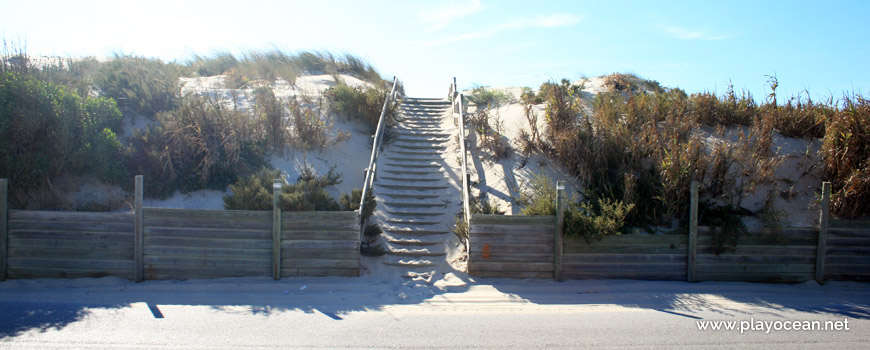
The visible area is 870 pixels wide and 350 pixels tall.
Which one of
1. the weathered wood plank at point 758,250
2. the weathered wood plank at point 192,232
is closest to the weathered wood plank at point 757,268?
the weathered wood plank at point 758,250

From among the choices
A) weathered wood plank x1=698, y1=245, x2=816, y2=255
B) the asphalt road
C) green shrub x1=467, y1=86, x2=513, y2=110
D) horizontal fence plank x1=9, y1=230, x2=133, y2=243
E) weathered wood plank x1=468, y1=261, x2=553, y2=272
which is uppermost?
green shrub x1=467, y1=86, x2=513, y2=110

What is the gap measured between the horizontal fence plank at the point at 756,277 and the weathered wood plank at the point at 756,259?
21 centimetres

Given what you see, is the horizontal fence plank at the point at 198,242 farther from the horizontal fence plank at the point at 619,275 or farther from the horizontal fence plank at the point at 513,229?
the horizontal fence plank at the point at 619,275

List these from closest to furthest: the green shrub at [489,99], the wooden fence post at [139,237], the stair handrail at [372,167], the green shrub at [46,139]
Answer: the wooden fence post at [139,237]
the stair handrail at [372,167]
the green shrub at [46,139]
the green shrub at [489,99]

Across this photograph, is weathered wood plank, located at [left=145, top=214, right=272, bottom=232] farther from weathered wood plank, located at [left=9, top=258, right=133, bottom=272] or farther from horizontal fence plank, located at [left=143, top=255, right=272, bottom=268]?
weathered wood plank, located at [left=9, top=258, right=133, bottom=272]

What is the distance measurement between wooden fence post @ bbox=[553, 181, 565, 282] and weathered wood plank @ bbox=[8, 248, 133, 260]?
7.03 meters

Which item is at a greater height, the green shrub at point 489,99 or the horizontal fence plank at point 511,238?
the green shrub at point 489,99

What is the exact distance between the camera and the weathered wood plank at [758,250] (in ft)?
28.5

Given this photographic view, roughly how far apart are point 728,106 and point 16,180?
52.3 ft

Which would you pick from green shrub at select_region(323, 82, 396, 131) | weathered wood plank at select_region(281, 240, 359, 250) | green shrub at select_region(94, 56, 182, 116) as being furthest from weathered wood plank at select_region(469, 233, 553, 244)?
green shrub at select_region(94, 56, 182, 116)

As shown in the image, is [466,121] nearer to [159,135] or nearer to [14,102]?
[159,135]

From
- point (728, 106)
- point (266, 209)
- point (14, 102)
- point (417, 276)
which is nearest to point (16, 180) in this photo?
point (14, 102)

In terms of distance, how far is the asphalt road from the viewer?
573 cm


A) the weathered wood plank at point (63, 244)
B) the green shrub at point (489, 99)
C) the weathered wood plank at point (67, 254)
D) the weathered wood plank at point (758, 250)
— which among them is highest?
the green shrub at point (489, 99)
